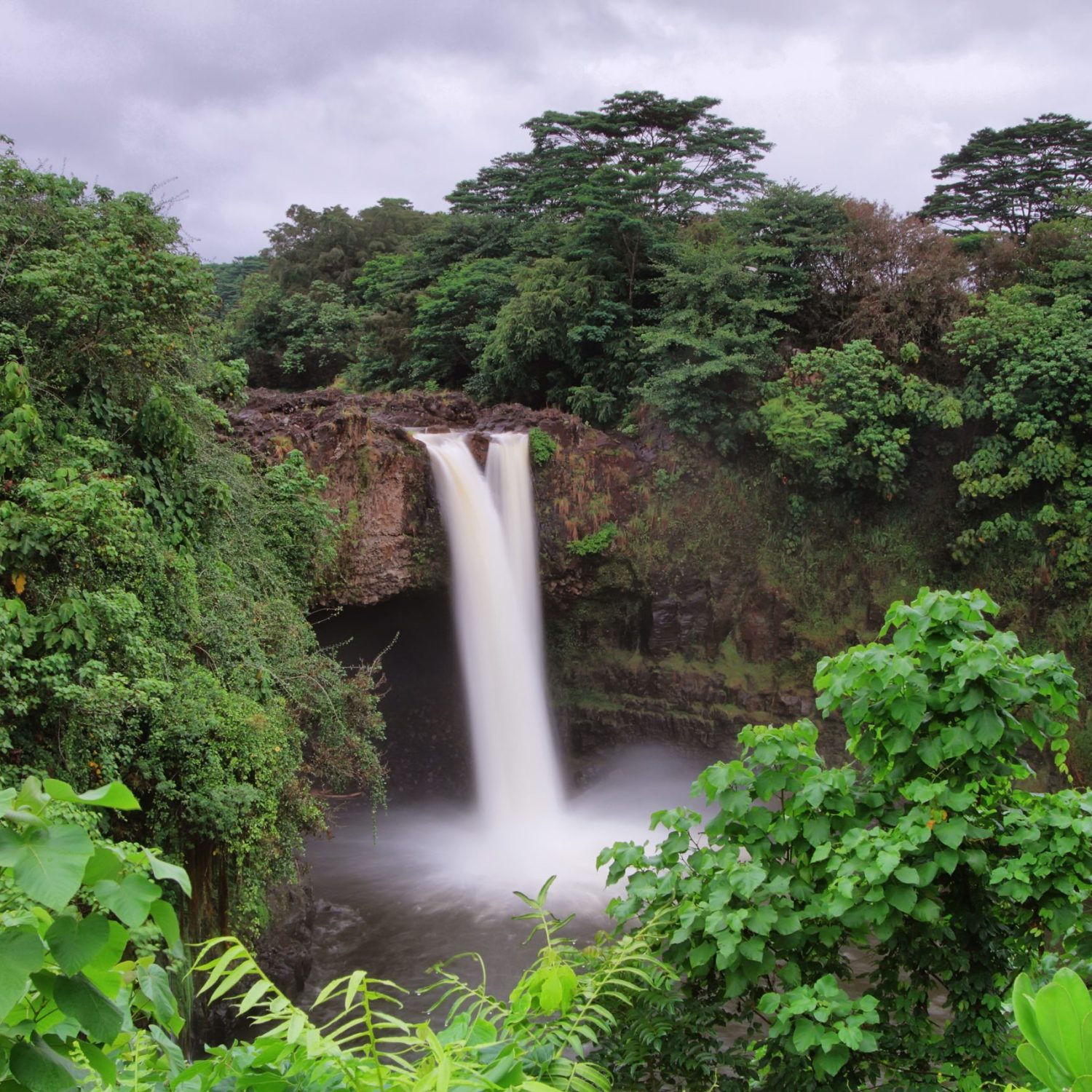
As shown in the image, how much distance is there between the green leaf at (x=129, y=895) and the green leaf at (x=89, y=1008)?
11 centimetres

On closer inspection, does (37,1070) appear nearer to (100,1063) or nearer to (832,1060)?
(100,1063)

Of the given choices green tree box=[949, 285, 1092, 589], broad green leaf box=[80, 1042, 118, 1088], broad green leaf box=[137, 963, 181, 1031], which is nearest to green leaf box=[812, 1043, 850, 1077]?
broad green leaf box=[137, 963, 181, 1031]

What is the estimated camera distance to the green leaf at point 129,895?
41.3 inches

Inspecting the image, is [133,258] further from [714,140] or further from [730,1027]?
[714,140]

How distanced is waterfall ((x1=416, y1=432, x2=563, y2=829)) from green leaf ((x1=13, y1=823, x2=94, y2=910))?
10.9 m

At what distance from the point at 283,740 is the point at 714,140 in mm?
13462

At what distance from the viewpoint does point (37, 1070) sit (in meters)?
1.09

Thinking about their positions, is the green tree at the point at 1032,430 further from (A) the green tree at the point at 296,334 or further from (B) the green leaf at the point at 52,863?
(B) the green leaf at the point at 52,863

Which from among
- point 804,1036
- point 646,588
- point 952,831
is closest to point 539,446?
point 646,588

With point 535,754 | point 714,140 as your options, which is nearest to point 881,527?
point 535,754

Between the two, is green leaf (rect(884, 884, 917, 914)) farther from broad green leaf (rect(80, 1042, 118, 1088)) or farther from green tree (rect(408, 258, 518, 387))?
green tree (rect(408, 258, 518, 387))

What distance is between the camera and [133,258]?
22.8ft

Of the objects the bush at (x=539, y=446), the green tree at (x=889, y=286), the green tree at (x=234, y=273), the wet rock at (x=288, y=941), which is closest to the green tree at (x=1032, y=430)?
the green tree at (x=889, y=286)

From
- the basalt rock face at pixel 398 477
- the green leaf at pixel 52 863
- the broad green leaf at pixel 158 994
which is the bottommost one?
the broad green leaf at pixel 158 994
